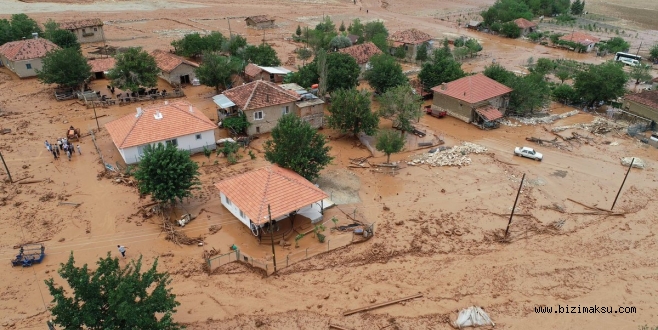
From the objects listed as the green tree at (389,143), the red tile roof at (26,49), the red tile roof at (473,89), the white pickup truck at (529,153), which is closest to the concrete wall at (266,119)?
the green tree at (389,143)

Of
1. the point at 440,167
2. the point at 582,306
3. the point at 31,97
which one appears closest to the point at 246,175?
the point at 440,167

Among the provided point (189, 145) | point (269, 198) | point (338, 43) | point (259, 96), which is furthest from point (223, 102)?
point (338, 43)

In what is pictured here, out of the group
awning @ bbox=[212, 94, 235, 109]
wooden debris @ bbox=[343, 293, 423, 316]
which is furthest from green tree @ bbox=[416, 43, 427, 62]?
wooden debris @ bbox=[343, 293, 423, 316]

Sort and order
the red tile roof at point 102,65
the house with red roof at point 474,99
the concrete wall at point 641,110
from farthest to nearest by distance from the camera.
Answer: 1. the red tile roof at point 102,65
2. the concrete wall at point 641,110
3. the house with red roof at point 474,99

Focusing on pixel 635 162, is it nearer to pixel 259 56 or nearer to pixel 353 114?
pixel 353 114

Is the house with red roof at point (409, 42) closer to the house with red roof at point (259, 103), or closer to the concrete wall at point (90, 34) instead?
the house with red roof at point (259, 103)

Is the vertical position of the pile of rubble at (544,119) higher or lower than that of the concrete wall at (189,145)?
lower
